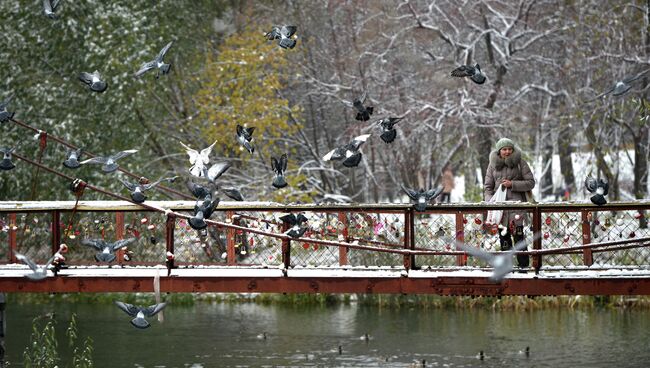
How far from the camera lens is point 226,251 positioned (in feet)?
53.5

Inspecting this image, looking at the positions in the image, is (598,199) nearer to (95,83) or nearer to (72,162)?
(95,83)

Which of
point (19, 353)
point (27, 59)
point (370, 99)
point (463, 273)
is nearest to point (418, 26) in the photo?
point (370, 99)

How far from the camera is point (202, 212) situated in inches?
548

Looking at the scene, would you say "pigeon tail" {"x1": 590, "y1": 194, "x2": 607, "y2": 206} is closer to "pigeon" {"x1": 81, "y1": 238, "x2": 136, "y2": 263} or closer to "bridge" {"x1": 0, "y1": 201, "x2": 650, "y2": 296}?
"bridge" {"x1": 0, "y1": 201, "x2": 650, "y2": 296}

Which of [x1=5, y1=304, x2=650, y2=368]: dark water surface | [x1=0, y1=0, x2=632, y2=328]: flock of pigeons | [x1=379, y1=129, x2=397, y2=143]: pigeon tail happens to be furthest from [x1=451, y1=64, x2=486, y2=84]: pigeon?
[x1=5, y1=304, x2=650, y2=368]: dark water surface

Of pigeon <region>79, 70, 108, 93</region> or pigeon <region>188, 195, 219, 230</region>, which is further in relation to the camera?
pigeon <region>79, 70, 108, 93</region>

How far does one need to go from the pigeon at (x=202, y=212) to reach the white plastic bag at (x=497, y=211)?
3.33m

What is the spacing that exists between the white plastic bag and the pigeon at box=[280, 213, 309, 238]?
2.17m

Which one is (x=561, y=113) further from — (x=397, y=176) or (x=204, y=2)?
(x=204, y=2)

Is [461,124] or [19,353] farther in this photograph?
[461,124]

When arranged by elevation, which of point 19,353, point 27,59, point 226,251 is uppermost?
point 27,59

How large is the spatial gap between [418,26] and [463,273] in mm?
13352

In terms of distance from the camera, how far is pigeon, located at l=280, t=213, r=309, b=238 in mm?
15000

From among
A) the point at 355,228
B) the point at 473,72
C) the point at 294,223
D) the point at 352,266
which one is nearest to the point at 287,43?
the point at 294,223
